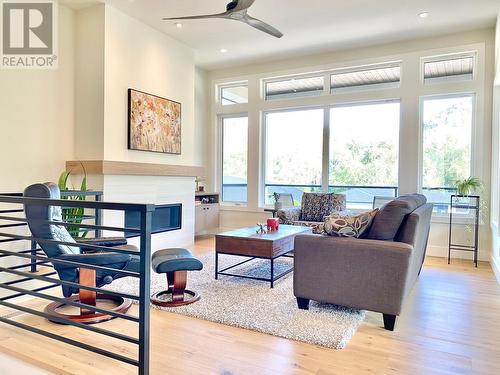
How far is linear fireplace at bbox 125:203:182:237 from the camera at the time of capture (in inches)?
212

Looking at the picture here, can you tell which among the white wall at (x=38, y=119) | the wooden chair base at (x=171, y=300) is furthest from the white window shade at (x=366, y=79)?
the wooden chair base at (x=171, y=300)

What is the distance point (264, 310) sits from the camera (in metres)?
2.99

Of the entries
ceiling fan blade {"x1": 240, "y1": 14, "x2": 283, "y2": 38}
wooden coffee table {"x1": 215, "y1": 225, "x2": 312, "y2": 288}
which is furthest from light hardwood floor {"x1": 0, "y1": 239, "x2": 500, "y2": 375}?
ceiling fan blade {"x1": 240, "y1": 14, "x2": 283, "y2": 38}

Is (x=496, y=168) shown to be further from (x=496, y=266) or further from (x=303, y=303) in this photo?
(x=303, y=303)

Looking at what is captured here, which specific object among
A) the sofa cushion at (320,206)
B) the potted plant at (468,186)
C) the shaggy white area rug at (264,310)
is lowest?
A: the shaggy white area rug at (264,310)

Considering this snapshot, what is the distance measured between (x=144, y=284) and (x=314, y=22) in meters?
4.49

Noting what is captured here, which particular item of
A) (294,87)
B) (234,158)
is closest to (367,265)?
(294,87)

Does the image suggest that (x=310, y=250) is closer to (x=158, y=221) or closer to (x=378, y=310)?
(x=378, y=310)

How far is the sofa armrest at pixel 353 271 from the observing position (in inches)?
103

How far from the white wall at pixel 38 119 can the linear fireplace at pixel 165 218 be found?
4.29 ft

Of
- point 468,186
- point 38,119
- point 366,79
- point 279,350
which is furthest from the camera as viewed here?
point 366,79

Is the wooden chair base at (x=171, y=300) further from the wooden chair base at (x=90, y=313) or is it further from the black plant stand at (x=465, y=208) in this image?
the black plant stand at (x=465, y=208)

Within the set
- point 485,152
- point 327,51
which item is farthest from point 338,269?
point 327,51

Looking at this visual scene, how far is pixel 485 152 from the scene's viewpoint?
201 inches
